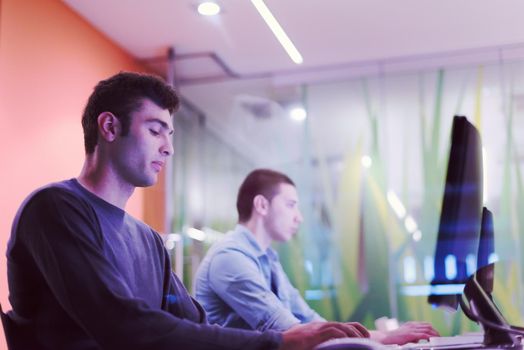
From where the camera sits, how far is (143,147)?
1.41 meters

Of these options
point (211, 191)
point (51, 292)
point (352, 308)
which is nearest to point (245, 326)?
point (51, 292)

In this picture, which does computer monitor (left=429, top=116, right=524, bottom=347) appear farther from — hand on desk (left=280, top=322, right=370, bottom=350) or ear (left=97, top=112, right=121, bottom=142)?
ear (left=97, top=112, right=121, bottom=142)

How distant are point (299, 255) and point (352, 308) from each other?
45 centimetres

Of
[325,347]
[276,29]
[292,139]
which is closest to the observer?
[325,347]

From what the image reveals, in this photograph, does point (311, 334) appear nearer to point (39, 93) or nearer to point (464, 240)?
point (464, 240)

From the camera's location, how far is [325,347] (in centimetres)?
101

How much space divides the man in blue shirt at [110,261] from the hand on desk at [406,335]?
37 cm

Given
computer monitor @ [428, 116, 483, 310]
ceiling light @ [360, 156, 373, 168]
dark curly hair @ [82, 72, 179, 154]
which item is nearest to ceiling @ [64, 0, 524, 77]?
ceiling light @ [360, 156, 373, 168]

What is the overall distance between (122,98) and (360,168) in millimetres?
2778

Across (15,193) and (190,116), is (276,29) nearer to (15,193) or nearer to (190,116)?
(190,116)

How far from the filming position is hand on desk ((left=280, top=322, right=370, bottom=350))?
1066 mm

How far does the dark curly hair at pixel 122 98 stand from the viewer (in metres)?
1.42

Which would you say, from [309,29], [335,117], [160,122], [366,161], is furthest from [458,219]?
[335,117]

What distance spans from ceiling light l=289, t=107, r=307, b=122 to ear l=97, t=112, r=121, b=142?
2828mm
